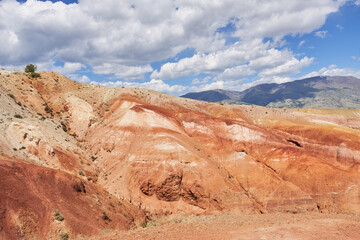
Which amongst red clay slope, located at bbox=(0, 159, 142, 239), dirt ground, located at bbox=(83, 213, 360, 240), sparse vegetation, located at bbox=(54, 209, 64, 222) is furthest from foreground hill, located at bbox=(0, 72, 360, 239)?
dirt ground, located at bbox=(83, 213, 360, 240)

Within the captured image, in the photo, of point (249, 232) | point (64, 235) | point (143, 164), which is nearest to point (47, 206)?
point (64, 235)

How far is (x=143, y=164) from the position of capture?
93.2 feet

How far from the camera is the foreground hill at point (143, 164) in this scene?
1616cm

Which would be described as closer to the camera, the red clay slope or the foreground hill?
the red clay slope

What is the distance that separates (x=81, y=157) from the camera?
1127 inches

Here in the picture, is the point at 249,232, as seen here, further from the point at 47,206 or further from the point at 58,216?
the point at 47,206

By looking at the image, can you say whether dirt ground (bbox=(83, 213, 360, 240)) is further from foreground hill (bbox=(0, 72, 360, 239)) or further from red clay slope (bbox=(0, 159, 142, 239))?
foreground hill (bbox=(0, 72, 360, 239))

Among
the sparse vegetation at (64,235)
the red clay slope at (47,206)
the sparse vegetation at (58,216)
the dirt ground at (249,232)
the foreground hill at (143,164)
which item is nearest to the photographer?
the dirt ground at (249,232)

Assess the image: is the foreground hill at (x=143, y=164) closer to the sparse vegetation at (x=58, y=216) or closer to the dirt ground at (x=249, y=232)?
the sparse vegetation at (x=58, y=216)

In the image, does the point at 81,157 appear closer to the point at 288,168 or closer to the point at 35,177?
the point at 35,177

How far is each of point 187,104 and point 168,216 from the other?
29.1m

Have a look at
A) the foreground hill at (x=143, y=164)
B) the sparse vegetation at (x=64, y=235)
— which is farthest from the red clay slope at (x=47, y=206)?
the sparse vegetation at (x=64, y=235)

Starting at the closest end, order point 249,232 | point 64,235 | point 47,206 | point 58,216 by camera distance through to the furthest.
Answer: point 249,232 → point 64,235 → point 58,216 → point 47,206

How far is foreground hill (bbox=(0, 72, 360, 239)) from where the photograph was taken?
1616 cm
